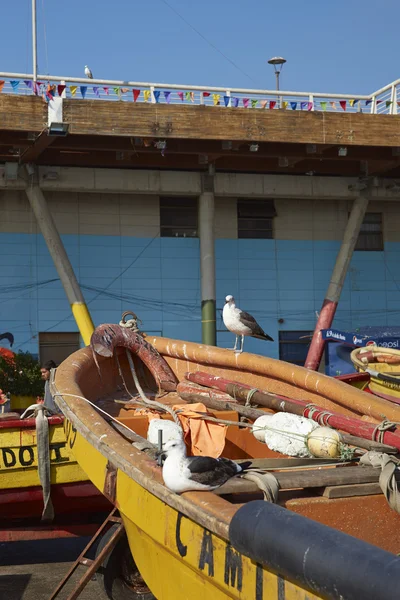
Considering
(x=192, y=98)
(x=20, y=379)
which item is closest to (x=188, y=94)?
(x=192, y=98)

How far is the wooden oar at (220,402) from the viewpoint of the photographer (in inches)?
226

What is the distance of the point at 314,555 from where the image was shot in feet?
10.4

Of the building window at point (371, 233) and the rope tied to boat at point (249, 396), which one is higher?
the building window at point (371, 233)

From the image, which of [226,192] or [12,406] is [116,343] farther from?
[226,192]

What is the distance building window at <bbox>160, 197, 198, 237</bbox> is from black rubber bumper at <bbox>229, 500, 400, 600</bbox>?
58.0 ft

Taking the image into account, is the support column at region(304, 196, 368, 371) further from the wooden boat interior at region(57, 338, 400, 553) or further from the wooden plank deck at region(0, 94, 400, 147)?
the wooden boat interior at region(57, 338, 400, 553)

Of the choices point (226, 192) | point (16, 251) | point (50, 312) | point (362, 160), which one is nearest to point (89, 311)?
point (50, 312)

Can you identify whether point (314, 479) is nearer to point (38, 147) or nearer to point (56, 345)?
point (38, 147)

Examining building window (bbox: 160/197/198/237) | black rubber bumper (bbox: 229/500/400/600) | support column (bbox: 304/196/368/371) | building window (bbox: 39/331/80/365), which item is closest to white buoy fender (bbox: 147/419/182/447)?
black rubber bumper (bbox: 229/500/400/600)

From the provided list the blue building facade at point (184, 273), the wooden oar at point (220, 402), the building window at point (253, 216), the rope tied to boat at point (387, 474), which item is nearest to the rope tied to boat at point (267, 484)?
the rope tied to boat at point (387, 474)

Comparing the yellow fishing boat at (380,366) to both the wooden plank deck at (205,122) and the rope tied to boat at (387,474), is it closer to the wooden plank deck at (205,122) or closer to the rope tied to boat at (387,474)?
the rope tied to boat at (387,474)

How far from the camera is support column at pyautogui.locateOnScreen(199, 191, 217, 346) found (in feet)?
65.7

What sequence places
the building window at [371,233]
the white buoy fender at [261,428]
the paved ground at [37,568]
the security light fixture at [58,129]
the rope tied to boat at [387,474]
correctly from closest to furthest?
the rope tied to boat at [387,474] < the white buoy fender at [261,428] < the paved ground at [37,568] < the security light fixture at [58,129] < the building window at [371,233]

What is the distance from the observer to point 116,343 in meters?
8.91
